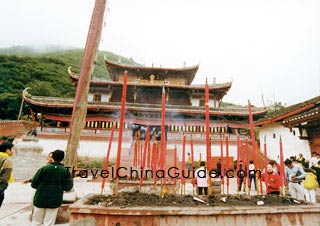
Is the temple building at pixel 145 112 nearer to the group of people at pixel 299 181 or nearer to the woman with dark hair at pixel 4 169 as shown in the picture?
the group of people at pixel 299 181

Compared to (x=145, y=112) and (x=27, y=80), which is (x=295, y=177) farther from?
(x=27, y=80)

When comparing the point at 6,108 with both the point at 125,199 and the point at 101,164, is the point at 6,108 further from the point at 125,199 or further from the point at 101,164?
the point at 125,199

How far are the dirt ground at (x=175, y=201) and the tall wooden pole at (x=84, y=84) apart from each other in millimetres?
1742

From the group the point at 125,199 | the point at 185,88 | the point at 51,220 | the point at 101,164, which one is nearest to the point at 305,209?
the point at 125,199

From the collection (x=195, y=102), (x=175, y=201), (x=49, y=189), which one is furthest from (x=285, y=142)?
(x=49, y=189)

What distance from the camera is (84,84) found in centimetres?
459

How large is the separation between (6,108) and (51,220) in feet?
109

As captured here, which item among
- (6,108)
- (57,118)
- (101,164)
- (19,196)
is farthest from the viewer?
(6,108)

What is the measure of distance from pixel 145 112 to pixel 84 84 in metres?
14.0

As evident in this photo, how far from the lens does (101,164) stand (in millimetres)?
14273

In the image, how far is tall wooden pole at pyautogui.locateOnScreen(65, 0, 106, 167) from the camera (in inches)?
172

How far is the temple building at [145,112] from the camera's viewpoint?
1695cm

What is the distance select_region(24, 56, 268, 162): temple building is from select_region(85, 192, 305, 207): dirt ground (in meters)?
11.7

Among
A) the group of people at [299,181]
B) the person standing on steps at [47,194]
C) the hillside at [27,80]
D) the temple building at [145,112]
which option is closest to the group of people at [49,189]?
the person standing on steps at [47,194]
